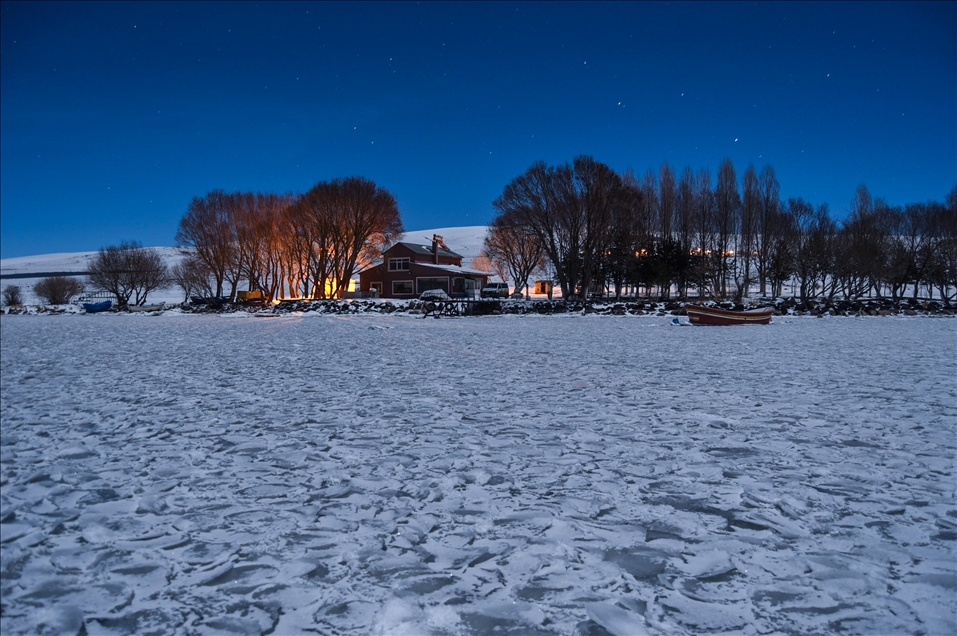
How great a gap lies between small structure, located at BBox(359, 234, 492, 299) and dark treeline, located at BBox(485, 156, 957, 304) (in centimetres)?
782

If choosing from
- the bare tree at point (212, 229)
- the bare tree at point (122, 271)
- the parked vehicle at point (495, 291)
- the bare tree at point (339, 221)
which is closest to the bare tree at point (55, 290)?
the bare tree at point (122, 271)

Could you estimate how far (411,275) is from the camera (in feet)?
189

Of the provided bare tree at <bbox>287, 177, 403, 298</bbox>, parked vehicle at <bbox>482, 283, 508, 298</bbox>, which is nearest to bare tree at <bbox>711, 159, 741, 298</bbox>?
parked vehicle at <bbox>482, 283, 508, 298</bbox>

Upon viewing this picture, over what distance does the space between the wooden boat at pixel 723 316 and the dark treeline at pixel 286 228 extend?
32963 millimetres

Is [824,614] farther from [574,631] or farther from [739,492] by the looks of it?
[739,492]

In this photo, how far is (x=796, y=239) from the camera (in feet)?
152

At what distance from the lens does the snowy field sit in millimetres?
2246

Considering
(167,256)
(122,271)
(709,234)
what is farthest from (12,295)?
(167,256)

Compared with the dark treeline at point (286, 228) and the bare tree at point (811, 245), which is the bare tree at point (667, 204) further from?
the dark treeline at point (286, 228)

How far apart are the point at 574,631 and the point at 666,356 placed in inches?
380

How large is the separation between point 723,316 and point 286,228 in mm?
39195

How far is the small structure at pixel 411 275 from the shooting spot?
57.1m

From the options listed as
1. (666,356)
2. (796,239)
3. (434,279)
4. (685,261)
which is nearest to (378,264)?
(434,279)

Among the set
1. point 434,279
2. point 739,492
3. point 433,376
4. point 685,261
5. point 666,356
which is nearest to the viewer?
point 739,492
